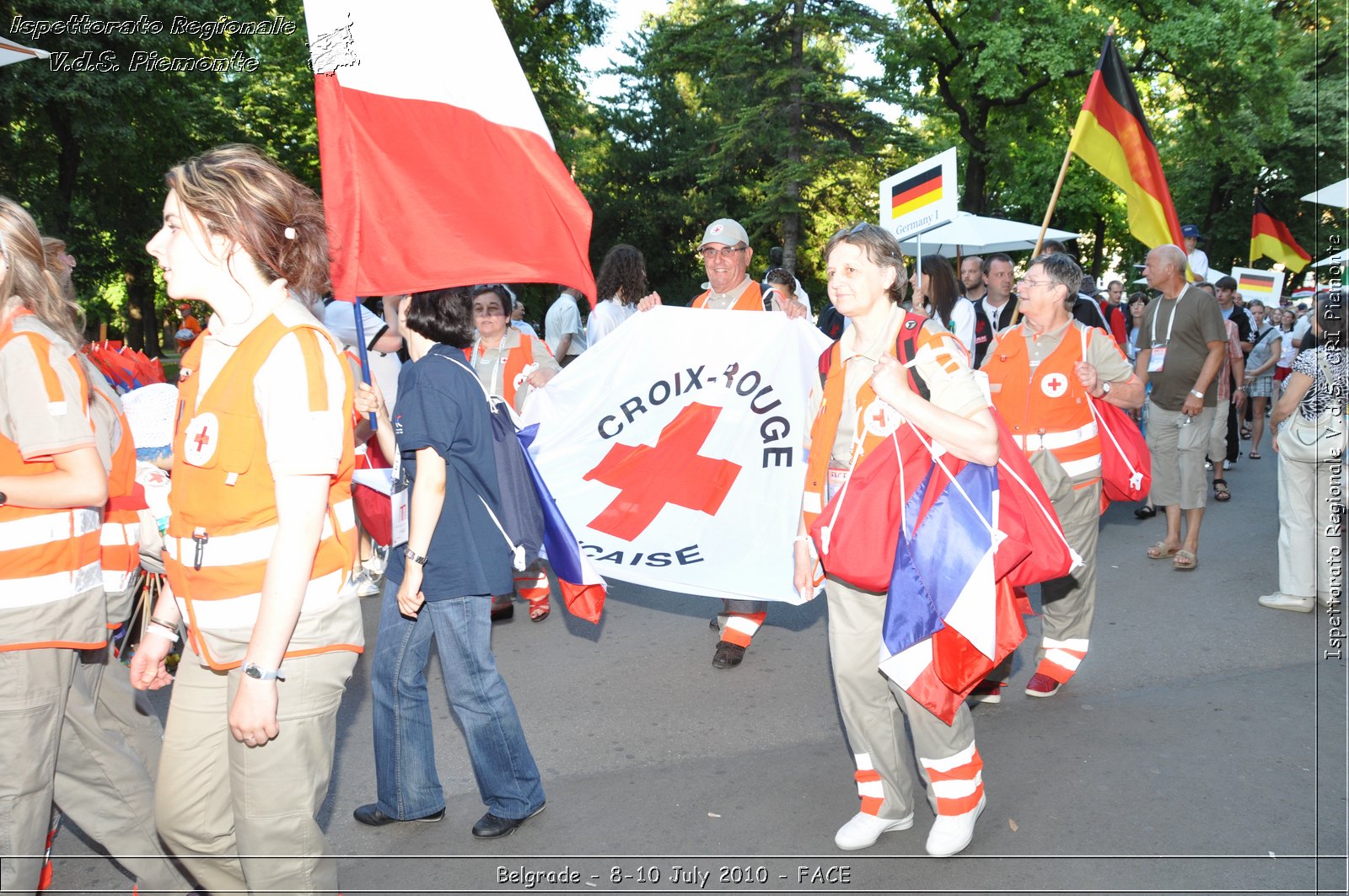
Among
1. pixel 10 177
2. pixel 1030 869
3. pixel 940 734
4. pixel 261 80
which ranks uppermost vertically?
pixel 261 80

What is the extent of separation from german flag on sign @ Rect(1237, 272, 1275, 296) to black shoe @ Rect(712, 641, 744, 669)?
50.3 feet

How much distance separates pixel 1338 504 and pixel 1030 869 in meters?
4.02

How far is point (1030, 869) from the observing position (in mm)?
3482

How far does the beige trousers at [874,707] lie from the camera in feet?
11.5

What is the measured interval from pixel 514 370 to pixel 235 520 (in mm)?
4198

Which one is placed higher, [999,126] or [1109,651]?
[999,126]

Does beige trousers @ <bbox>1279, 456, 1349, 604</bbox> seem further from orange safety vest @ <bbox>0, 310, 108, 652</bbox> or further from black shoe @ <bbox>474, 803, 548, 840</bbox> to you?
orange safety vest @ <bbox>0, 310, 108, 652</bbox>

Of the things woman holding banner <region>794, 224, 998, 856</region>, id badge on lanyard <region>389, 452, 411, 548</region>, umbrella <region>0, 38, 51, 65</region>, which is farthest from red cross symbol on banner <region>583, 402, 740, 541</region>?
umbrella <region>0, 38, 51, 65</region>

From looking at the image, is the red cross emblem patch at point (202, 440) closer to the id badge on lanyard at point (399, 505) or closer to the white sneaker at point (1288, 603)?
the id badge on lanyard at point (399, 505)

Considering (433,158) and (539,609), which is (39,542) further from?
(539,609)

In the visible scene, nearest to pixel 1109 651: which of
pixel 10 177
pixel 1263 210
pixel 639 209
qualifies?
pixel 1263 210

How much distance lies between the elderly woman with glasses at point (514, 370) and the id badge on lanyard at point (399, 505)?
2520mm

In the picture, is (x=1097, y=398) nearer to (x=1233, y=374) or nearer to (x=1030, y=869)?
(x=1030, y=869)

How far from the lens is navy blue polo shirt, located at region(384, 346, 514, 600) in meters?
3.50
